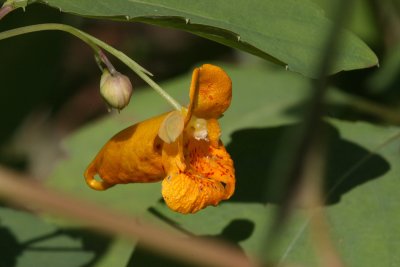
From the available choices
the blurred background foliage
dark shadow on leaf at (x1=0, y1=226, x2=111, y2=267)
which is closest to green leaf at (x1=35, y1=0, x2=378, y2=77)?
the blurred background foliage

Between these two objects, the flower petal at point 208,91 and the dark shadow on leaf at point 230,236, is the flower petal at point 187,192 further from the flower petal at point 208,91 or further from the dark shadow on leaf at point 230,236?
the dark shadow on leaf at point 230,236

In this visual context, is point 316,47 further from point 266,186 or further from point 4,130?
point 4,130

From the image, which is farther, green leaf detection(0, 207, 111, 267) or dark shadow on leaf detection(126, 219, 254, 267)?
green leaf detection(0, 207, 111, 267)

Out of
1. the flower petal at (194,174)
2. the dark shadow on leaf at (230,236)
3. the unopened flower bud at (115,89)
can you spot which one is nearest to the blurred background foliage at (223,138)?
the dark shadow on leaf at (230,236)

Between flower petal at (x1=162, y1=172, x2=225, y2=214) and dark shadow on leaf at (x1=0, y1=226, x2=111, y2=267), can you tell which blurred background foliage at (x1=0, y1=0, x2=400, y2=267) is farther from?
flower petal at (x1=162, y1=172, x2=225, y2=214)

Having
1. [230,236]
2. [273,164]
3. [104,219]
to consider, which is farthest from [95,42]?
[104,219]

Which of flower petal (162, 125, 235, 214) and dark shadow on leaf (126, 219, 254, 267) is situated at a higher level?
flower petal (162, 125, 235, 214)

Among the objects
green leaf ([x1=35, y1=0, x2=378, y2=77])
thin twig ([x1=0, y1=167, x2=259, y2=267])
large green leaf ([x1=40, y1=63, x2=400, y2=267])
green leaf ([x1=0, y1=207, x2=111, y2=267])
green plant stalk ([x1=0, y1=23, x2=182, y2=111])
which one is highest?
thin twig ([x1=0, y1=167, x2=259, y2=267])

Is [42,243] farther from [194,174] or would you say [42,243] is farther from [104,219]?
[104,219]

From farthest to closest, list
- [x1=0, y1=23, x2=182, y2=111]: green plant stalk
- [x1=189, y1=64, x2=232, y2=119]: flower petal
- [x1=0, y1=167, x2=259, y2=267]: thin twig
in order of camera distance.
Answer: [x1=189, y1=64, x2=232, y2=119]: flower petal → [x1=0, y1=23, x2=182, y2=111]: green plant stalk → [x1=0, y1=167, x2=259, y2=267]: thin twig
